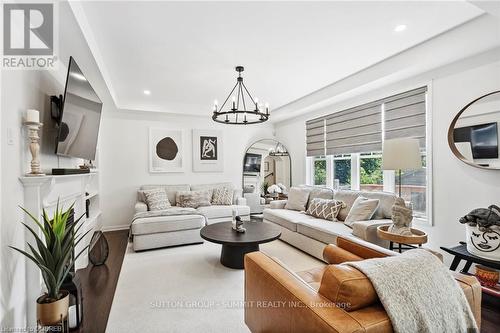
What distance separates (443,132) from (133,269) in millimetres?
4031

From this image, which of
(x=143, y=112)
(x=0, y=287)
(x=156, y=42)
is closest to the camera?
(x=0, y=287)

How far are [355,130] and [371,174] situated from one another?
0.77 meters

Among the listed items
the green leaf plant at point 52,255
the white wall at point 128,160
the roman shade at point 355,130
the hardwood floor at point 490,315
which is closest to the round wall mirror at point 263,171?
the white wall at point 128,160

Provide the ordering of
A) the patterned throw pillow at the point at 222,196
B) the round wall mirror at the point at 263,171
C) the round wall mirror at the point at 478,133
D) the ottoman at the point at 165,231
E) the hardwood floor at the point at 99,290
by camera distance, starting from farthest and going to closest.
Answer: the round wall mirror at the point at 263,171 < the patterned throw pillow at the point at 222,196 < the ottoman at the point at 165,231 < the round wall mirror at the point at 478,133 < the hardwood floor at the point at 99,290

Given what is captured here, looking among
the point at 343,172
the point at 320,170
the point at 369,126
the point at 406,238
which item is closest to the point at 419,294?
the point at 406,238

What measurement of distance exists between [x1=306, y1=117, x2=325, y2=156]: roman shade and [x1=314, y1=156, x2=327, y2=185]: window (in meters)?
0.16

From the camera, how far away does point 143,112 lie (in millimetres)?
5238

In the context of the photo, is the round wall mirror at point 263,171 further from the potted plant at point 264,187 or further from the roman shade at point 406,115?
the roman shade at point 406,115

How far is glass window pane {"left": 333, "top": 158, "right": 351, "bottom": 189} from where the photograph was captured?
4452mm

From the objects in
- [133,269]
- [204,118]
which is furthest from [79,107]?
[204,118]

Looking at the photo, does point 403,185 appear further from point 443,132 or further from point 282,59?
point 282,59

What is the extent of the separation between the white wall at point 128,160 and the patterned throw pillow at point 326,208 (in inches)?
110

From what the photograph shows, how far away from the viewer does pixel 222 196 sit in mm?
5301

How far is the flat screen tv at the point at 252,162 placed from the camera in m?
6.18
